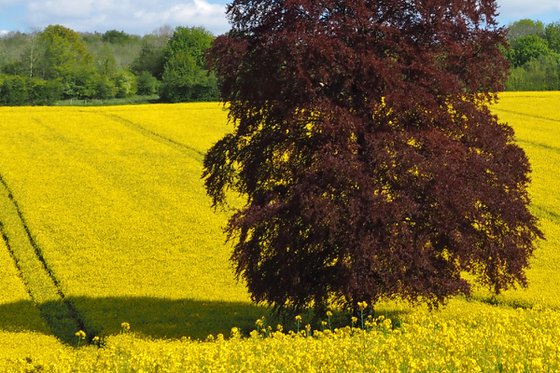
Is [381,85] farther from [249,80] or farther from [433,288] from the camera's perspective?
[433,288]

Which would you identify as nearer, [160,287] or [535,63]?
[160,287]

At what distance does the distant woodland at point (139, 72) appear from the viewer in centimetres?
8288

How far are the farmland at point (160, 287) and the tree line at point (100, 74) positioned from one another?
38.5 meters

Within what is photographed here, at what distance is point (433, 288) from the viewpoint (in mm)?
16766

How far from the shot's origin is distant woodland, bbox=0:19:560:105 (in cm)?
8288

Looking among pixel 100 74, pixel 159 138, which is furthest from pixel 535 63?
pixel 159 138

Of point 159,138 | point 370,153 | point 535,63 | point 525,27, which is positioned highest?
point 525,27

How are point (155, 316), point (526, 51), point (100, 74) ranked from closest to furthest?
point (155, 316) < point (526, 51) < point (100, 74)

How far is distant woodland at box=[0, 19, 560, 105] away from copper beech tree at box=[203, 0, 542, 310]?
52705mm

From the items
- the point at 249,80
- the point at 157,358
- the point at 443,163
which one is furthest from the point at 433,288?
the point at 157,358

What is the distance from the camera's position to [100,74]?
101375 mm

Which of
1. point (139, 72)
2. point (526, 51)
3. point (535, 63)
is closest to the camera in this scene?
point (535, 63)

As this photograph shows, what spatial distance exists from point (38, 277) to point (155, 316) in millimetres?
4883

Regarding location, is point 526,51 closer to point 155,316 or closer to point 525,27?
point 525,27
